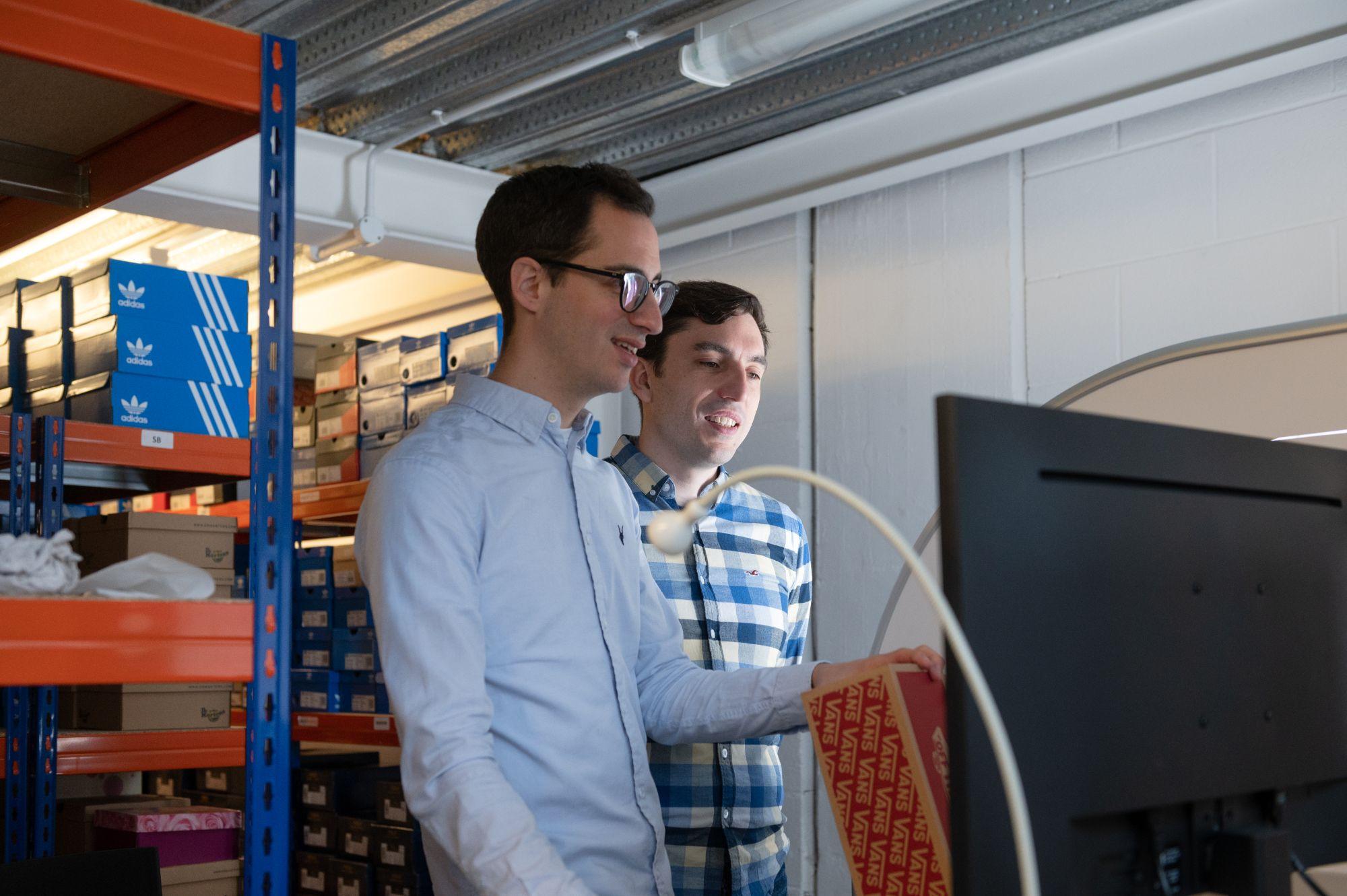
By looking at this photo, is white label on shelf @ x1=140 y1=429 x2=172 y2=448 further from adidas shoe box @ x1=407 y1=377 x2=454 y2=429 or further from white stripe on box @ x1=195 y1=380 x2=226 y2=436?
adidas shoe box @ x1=407 y1=377 x2=454 y2=429

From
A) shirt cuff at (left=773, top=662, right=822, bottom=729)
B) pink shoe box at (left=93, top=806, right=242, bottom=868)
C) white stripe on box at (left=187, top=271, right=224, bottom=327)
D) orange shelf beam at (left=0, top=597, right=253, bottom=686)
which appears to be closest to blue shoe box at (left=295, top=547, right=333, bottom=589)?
A: pink shoe box at (left=93, top=806, right=242, bottom=868)

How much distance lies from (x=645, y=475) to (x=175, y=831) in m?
1.65

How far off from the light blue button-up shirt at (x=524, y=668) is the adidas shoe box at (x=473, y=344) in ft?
5.94

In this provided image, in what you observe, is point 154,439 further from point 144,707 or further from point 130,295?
point 144,707

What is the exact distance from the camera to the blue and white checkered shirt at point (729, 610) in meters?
2.02

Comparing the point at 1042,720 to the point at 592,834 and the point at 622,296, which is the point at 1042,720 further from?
the point at 622,296

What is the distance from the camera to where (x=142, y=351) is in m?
2.58

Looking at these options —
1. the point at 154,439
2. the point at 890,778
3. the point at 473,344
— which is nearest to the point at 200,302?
the point at 154,439

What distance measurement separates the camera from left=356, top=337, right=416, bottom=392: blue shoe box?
3760mm

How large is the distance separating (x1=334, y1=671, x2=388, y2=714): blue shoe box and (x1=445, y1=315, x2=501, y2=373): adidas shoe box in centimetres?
96

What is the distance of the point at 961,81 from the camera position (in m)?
2.91

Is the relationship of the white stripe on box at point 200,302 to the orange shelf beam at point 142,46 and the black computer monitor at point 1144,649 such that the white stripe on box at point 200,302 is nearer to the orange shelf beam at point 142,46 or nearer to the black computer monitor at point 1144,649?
the orange shelf beam at point 142,46

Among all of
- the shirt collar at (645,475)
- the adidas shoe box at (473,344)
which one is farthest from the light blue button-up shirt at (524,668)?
the adidas shoe box at (473,344)

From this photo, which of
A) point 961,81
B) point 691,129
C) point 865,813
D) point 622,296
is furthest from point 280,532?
point 691,129
